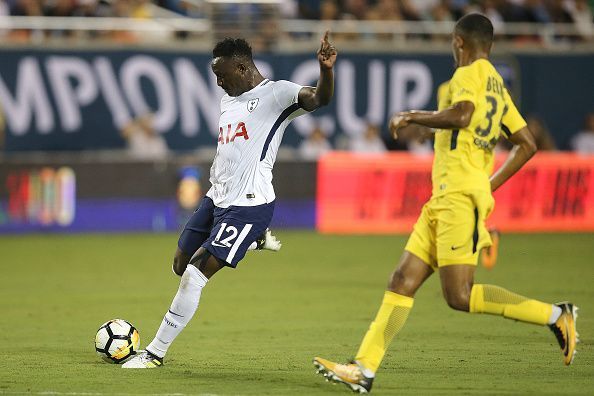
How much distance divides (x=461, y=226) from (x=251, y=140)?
184 cm

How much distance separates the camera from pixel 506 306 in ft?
22.6

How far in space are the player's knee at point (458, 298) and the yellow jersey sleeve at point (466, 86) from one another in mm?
1171

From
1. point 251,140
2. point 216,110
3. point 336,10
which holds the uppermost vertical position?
point 336,10

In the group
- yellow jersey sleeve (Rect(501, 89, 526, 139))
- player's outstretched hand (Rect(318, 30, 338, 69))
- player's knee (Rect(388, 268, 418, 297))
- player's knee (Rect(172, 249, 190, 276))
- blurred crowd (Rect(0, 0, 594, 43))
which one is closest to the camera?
player's knee (Rect(388, 268, 418, 297))

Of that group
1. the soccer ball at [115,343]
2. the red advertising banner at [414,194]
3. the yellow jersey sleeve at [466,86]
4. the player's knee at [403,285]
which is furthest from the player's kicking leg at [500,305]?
the red advertising banner at [414,194]

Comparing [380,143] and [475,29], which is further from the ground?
[475,29]

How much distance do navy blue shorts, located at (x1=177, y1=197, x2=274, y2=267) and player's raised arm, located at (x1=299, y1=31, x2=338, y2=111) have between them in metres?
0.84

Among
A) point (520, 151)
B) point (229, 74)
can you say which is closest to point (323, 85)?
point (229, 74)

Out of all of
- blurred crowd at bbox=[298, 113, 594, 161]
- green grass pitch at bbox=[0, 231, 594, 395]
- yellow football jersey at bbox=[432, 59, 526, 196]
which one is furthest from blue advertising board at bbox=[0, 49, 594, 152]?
yellow football jersey at bbox=[432, 59, 526, 196]

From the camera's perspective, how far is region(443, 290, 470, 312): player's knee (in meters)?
6.79

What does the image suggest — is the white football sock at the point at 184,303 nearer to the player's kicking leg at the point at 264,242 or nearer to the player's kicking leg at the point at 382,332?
the player's kicking leg at the point at 264,242

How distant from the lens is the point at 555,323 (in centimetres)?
695

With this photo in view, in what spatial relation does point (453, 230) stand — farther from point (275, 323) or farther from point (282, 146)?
point (282, 146)

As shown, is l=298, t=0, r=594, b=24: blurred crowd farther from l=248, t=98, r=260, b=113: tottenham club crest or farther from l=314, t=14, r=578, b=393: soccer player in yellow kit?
l=314, t=14, r=578, b=393: soccer player in yellow kit
